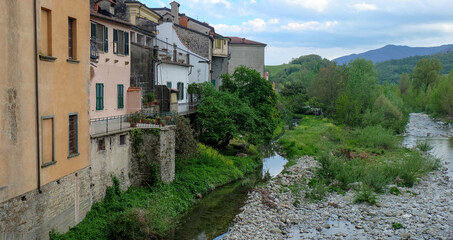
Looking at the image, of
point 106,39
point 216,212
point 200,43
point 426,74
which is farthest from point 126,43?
point 426,74

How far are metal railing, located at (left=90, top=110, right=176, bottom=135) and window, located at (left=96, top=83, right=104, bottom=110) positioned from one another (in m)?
0.68

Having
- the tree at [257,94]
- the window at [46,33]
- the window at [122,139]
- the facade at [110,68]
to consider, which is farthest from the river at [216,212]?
the window at [46,33]

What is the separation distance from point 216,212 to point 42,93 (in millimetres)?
12532

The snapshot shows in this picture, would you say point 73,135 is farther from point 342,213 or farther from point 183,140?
point 342,213

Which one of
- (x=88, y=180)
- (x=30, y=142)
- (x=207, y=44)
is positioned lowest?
(x=88, y=180)

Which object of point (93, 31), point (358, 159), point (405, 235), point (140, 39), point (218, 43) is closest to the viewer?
point (405, 235)

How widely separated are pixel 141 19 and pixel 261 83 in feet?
41.5

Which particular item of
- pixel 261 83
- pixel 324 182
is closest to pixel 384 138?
pixel 261 83

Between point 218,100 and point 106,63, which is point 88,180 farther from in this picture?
point 218,100

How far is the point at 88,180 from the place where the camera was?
18016 mm

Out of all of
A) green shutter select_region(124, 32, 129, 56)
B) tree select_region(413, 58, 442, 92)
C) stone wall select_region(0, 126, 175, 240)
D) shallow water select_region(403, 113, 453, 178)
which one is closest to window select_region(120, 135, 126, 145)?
stone wall select_region(0, 126, 175, 240)

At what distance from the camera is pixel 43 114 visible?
1412 cm

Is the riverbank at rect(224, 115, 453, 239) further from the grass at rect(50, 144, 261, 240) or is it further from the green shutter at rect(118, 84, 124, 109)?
the green shutter at rect(118, 84, 124, 109)

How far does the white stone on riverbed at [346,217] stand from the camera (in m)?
20.6
